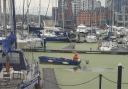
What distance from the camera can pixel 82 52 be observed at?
43.0 m

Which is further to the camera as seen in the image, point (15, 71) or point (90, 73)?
point (90, 73)

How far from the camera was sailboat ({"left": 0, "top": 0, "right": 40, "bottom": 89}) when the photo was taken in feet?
53.9

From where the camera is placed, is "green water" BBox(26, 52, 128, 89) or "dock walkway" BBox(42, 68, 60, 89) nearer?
"dock walkway" BBox(42, 68, 60, 89)

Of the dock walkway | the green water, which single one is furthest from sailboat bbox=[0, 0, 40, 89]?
the green water

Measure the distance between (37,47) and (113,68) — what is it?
1723 cm

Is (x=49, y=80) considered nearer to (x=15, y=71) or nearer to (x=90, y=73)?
(x=90, y=73)

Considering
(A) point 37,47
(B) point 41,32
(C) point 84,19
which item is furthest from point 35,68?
(C) point 84,19

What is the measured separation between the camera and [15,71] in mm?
Result: 17938

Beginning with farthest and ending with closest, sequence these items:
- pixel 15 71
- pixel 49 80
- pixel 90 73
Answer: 1. pixel 90 73
2. pixel 49 80
3. pixel 15 71

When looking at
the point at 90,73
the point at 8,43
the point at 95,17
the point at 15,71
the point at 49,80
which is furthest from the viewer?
the point at 95,17

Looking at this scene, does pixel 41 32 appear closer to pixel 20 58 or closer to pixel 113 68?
pixel 113 68

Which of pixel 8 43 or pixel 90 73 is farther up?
pixel 8 43

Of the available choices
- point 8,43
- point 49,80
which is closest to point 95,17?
point 49,80

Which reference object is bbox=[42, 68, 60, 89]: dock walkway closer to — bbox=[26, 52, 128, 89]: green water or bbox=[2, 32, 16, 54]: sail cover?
bbox=[26, 52, 128, 89]: green water
